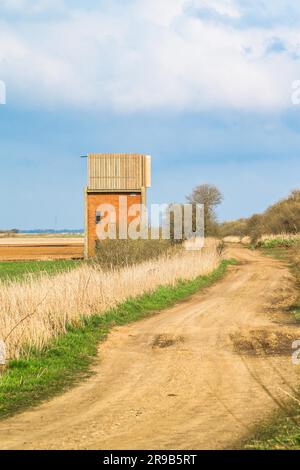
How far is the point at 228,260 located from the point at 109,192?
34.1ft

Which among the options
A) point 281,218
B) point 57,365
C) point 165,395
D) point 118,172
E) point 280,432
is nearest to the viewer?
point 280,432

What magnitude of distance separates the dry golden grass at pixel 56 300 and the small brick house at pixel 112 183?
2094 cm

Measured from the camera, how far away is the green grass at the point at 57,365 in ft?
31.1

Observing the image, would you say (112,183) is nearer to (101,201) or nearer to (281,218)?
(101,201)

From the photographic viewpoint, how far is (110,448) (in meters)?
6.78

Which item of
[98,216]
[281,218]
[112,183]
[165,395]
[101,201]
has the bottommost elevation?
[165,395]

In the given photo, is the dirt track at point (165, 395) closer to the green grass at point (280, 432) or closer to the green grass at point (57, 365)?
the green grass at point (280, 432)

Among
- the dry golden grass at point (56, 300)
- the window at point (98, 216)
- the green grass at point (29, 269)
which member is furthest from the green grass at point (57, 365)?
the window at point (98, 216)

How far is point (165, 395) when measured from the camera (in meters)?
9.32

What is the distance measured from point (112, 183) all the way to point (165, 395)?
3655 centimetres

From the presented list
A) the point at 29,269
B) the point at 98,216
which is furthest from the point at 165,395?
the point at 98,216
